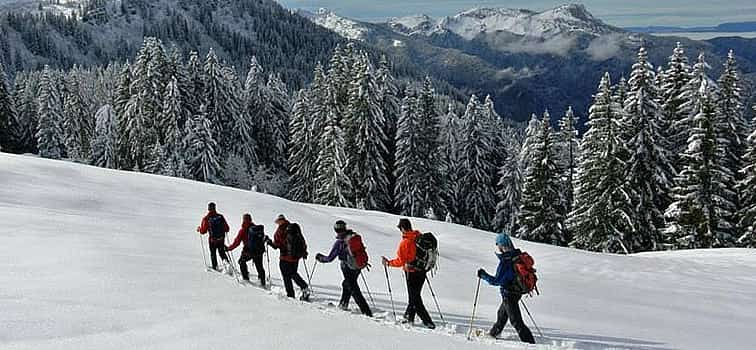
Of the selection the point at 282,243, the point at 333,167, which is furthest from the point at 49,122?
the point at 282,243

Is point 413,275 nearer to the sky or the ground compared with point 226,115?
nearer to the ground

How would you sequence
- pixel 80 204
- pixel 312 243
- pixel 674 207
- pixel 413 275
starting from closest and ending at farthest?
pixel 413 275 < pixel 312 243 < pixel 80 204 < pixel 674 207

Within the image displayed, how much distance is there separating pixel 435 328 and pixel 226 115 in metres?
49.9

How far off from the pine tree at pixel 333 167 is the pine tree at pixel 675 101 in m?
22.3

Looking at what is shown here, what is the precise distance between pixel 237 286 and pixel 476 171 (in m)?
41.0

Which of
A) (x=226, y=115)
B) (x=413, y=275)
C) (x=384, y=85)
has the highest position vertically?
(x=384, y=85)

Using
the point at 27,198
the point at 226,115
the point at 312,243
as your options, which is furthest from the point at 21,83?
the point at 312,243

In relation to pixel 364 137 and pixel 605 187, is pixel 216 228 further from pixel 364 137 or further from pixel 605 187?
pixel 364 137

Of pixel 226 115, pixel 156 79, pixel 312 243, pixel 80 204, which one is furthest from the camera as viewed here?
pixel 226 115

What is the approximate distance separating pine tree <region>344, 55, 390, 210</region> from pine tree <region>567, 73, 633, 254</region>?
1632 centimetres

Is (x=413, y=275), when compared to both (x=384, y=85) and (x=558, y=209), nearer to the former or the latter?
(x=558, y=209)

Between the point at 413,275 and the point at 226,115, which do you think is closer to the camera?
the point at 413,275

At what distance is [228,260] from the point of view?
48.2 ft

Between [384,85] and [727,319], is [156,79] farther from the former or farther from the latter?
[727,319]
